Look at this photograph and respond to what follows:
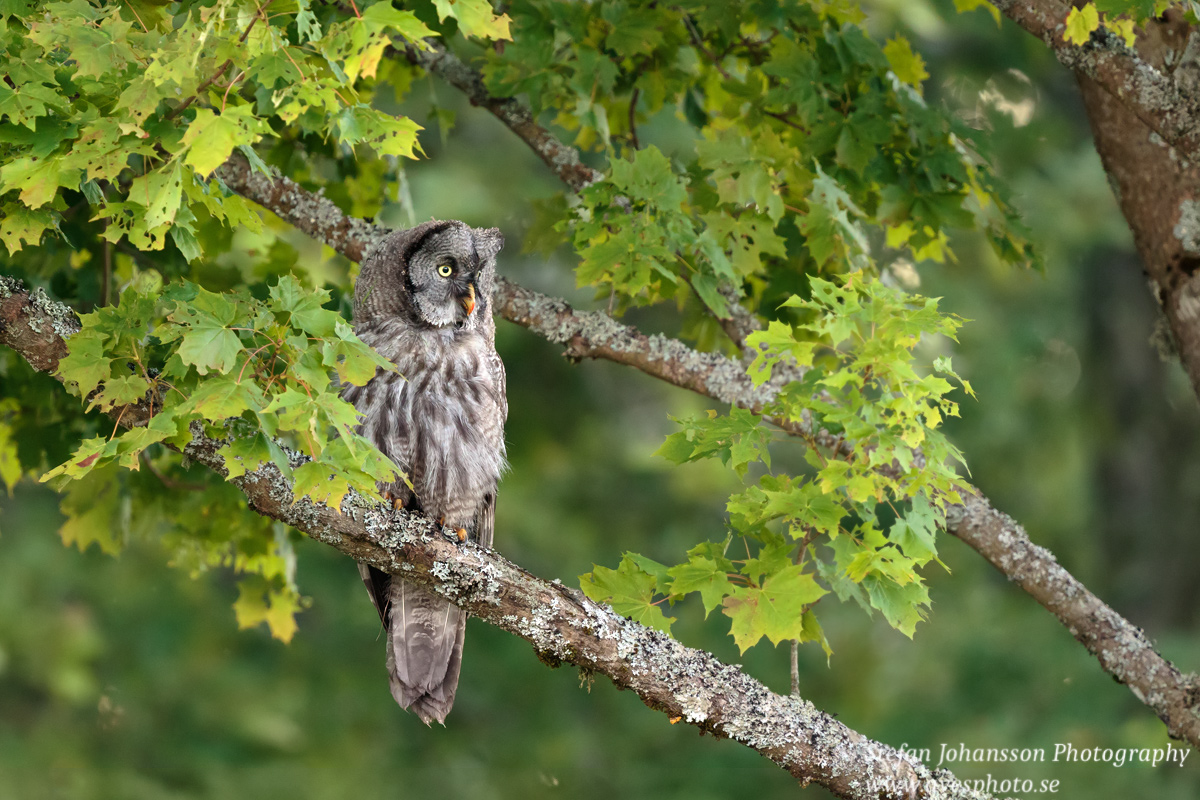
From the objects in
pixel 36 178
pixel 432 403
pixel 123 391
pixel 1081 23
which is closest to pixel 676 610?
pixel 432 403

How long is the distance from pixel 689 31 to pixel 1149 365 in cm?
669

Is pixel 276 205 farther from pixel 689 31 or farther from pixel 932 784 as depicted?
pixel 932 784

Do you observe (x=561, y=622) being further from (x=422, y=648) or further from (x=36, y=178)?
(x=36, y=178)

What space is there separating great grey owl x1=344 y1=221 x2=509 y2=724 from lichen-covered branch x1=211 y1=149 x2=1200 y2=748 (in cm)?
21

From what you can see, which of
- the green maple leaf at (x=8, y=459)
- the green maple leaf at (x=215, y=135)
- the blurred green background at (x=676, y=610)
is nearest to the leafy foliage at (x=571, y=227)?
the green maple leaf at (x=215, y=135)

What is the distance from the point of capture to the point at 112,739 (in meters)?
10.1

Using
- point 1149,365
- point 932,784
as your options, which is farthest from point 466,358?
point 1149,365

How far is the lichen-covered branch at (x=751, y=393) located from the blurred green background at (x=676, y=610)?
14.9 ft

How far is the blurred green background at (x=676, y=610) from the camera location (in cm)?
934

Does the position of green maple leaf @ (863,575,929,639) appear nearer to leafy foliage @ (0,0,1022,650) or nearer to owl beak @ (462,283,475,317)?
leafy foliage @ (0,0,1022,650)

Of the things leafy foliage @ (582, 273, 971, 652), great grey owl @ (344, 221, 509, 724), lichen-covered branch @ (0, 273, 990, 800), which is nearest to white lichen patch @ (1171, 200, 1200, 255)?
leafy foliage @ (582, 273, 971, 652)

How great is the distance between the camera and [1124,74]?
12.2ft

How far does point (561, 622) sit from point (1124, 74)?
2.35m

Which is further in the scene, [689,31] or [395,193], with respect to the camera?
[395,193]
